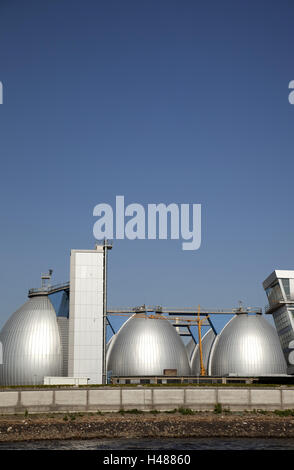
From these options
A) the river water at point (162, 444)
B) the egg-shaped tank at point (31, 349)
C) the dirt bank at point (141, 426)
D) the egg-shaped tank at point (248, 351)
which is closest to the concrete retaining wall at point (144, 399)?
the dirt bank at point (141, 426)

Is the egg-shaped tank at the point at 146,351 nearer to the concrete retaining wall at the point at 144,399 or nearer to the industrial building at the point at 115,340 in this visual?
→ the industrial building at the point at 115,340

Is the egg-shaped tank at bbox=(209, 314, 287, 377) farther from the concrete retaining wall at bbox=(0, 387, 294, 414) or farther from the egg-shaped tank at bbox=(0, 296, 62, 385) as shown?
the concrete retaining wall at bbox=(0, 387, 294, 414)

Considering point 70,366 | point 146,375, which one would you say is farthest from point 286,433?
point 146,375

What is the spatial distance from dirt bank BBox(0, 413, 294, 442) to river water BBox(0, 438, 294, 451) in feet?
5.53

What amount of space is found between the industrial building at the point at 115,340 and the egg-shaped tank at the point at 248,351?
0.16m

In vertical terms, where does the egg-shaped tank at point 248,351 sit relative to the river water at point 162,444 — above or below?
above

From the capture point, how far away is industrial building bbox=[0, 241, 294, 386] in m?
85.3

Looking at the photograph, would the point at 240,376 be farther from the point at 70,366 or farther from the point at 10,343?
the point at 10,343

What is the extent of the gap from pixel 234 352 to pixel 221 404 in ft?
142

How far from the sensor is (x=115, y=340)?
340 feet

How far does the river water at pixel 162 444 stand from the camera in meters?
38.8

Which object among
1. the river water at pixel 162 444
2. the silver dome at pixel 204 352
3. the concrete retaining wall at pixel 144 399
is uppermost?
A: the silver dome at pixel 204 352

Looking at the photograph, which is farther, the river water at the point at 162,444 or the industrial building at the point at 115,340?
the industrial building at the point at 115,340
